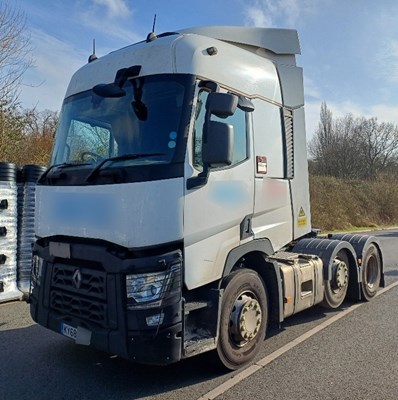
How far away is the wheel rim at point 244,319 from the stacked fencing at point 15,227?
4414 millimetres

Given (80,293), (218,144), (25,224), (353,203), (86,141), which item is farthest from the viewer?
(353,203)

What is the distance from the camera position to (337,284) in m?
5.84

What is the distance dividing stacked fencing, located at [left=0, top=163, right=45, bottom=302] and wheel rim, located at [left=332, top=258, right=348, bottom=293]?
5.01 m

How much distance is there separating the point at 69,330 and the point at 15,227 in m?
3.89

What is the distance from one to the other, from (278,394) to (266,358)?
2.59 feet

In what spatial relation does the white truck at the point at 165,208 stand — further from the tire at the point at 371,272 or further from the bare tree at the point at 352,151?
the bare tree at the point at 352,151

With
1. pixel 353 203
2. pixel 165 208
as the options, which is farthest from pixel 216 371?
pixel 353 203

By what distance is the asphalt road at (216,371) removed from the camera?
3531 millimetres

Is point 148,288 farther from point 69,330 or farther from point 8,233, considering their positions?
point 8,233

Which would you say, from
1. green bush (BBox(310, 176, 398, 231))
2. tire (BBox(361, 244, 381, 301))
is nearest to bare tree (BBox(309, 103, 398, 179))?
green bush (BBox(310, 176, 398, 231))

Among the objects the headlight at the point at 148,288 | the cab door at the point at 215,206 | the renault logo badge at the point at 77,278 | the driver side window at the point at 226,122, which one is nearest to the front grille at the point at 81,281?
the renault logo badge at the point at 77,278

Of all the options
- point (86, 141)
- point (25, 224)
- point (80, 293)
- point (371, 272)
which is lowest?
point (371, 272)

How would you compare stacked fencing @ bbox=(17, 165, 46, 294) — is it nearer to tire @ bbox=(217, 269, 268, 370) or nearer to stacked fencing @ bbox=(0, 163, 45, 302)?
stacked fencing @ bbox=(0, 163, 45, 302)

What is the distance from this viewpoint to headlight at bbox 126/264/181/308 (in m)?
3.21
